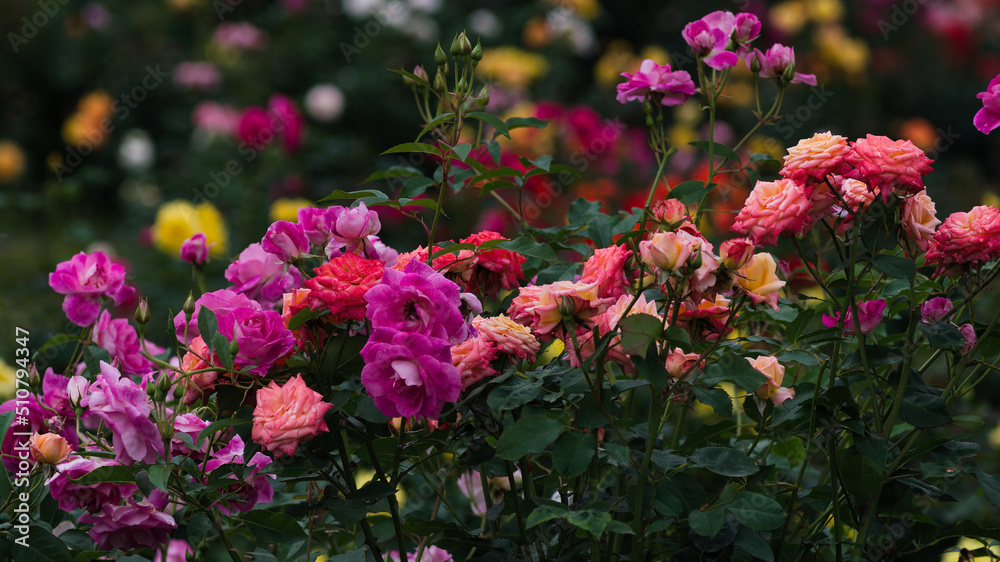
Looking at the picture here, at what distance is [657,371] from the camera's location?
2.46 feet

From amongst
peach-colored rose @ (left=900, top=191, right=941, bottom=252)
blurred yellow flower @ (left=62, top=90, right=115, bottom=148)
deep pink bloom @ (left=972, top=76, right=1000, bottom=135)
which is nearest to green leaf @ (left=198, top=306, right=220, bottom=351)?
peach-colored rose @ (left=900, top=191, right=941, bottom=252)

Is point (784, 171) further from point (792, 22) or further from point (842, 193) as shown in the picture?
point (792, 22)

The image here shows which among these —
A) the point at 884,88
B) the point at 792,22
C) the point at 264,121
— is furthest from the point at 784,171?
the point at 884,88

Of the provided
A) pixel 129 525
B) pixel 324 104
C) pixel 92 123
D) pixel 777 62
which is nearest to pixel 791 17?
pixel 324 104

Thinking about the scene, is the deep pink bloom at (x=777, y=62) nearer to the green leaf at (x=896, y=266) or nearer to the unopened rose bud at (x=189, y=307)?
the green leaf at (x=896, y=266)

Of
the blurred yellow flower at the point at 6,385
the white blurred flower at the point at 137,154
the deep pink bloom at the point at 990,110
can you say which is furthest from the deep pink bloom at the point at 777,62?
the white blurred flower at the point at 137,154

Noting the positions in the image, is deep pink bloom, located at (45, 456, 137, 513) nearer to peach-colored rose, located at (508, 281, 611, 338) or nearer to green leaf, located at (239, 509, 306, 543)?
green leaf, located at (239, 509, 306, 543)

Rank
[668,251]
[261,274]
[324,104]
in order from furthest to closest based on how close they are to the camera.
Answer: [324,104]
[261,274]
[668,251]

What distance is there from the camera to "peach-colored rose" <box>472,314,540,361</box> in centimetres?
80

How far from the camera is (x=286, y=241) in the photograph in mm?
875

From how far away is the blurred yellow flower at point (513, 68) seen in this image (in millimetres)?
4398

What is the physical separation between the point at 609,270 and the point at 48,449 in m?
0.60

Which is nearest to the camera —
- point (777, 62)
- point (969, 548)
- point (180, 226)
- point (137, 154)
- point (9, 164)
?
point (777, 62)

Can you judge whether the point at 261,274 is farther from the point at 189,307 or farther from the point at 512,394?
the point at 512,394
